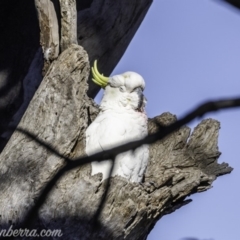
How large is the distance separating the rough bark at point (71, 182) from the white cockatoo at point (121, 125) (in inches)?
2.3

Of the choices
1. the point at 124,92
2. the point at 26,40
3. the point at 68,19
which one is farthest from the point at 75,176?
the point at 26,40

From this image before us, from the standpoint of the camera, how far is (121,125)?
8.07 ft

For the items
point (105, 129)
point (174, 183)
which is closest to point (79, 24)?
point (105, 129)

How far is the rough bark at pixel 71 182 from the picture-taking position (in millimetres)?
2104

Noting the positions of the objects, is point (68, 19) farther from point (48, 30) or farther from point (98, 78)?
point (98, 78)

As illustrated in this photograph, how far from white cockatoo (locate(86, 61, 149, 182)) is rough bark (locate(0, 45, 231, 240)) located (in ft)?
0.19

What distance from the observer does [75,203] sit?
211 cm

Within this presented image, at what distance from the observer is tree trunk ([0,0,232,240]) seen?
2.10 meters

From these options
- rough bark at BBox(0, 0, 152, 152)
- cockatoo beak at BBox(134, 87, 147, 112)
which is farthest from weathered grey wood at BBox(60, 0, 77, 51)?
rough bark at BBox(0, 0, 152, 152)

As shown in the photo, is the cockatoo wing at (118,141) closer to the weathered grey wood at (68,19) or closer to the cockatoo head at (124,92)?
the cockatoo head at (124,92)

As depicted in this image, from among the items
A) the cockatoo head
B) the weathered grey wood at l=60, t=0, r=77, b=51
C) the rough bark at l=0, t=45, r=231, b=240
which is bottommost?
the rough bark at l=0, t=45, r=231, b=240

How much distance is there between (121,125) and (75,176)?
357 millimetres

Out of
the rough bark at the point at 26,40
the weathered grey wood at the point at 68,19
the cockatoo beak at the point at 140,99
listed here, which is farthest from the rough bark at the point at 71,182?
the rough bark at the point at 26,40

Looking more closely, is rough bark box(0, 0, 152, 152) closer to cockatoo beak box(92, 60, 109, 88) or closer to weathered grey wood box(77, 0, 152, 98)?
weathered grey wood box(77, 0, 152, 98)
